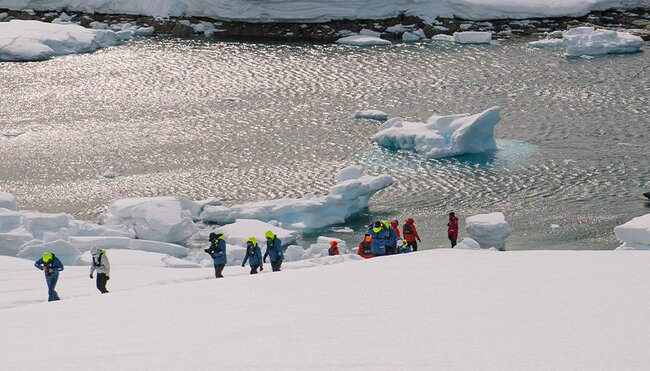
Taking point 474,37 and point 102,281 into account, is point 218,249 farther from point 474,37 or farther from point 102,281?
point 474,37

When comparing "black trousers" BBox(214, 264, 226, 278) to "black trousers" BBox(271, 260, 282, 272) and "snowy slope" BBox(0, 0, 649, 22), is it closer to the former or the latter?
"black trousers" BBox(271, 260, 282, 272)

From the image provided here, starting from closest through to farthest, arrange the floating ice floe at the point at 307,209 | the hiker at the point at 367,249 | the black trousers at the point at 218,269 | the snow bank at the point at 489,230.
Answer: the black trousers at the point at 218,269 → the hiker at the point at 367,249 → the snow bank at the point at 489,230 → the floating ice floe at the point at 307,209

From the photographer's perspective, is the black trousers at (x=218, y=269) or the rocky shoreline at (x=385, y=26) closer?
the black trousers at (x=218, y=269)

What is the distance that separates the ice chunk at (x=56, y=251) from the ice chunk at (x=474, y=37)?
3178 centimetres

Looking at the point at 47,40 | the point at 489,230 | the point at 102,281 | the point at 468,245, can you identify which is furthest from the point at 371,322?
the point at 47,40

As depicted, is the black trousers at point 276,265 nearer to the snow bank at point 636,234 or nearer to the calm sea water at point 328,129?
the calm sea water at point 328,129

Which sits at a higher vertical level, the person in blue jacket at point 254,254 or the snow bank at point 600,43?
the person in blue jacket at point 254,254

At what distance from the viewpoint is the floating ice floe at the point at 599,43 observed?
43438 mm

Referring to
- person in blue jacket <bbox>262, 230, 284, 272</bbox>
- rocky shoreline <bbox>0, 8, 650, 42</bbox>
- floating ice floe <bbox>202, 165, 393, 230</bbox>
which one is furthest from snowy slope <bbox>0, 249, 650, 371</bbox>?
rocky shoreline <bbox>0, 8, 650, 42</bbox>

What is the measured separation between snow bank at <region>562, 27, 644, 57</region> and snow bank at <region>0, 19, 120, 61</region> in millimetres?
23706

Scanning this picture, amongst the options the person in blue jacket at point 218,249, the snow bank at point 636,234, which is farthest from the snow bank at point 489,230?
the person in blue jacket at point 218,249

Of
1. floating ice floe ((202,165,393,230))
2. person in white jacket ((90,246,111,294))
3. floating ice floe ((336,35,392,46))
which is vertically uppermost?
person in white jacket ((90,246,111,294))

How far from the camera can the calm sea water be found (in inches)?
1009

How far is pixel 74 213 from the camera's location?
2511 centimetres
